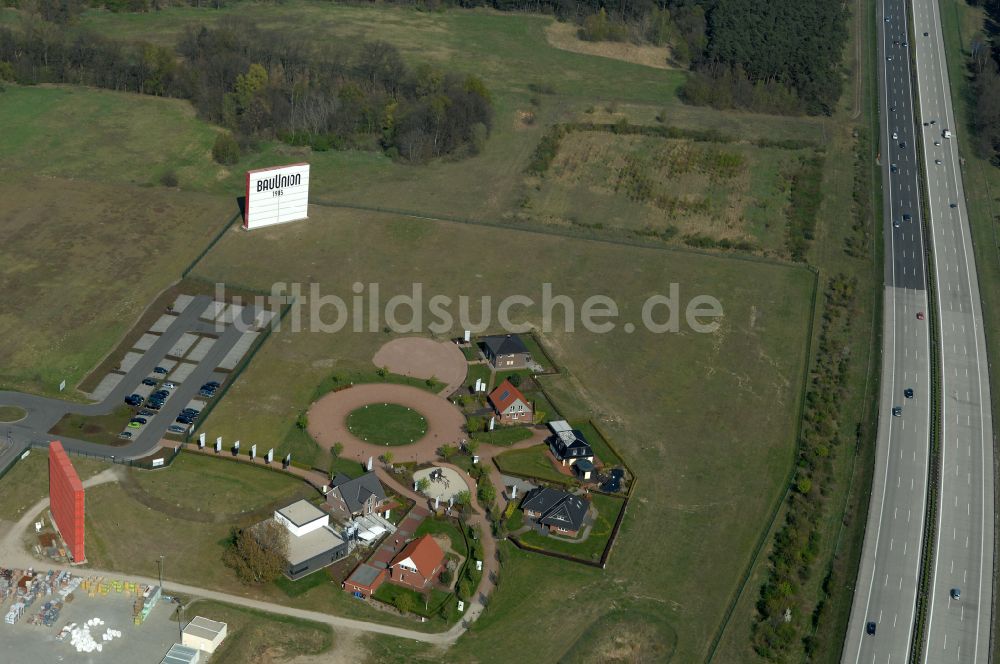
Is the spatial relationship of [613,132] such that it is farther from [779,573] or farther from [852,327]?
[779,573]

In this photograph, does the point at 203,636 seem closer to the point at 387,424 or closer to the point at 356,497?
the point at 356,497

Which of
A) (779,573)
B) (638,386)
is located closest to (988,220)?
(638,386)

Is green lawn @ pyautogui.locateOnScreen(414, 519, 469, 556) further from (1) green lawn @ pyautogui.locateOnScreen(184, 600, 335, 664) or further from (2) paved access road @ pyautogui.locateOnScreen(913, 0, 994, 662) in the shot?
(2) paved access road @ pyautogui.locateOnScreen(913, 0, 994, 662)

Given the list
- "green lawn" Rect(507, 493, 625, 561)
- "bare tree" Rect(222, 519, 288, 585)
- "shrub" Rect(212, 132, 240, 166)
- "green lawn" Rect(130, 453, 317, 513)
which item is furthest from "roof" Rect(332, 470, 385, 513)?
"shrub" Rect(212, 132, 240, 166)

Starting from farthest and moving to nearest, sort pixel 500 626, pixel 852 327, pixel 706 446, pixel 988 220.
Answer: pixel 988 220
pixel 852 327
pixel 706 446
pixel 500 626

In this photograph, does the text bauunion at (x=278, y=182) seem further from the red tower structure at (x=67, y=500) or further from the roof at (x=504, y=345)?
the red tower structure at (x=67, y=500)

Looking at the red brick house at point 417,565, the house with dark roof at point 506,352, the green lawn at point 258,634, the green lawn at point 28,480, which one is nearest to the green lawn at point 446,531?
the red brick house at point 417,565

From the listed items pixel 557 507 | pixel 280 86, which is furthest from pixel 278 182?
pixel 557 507
